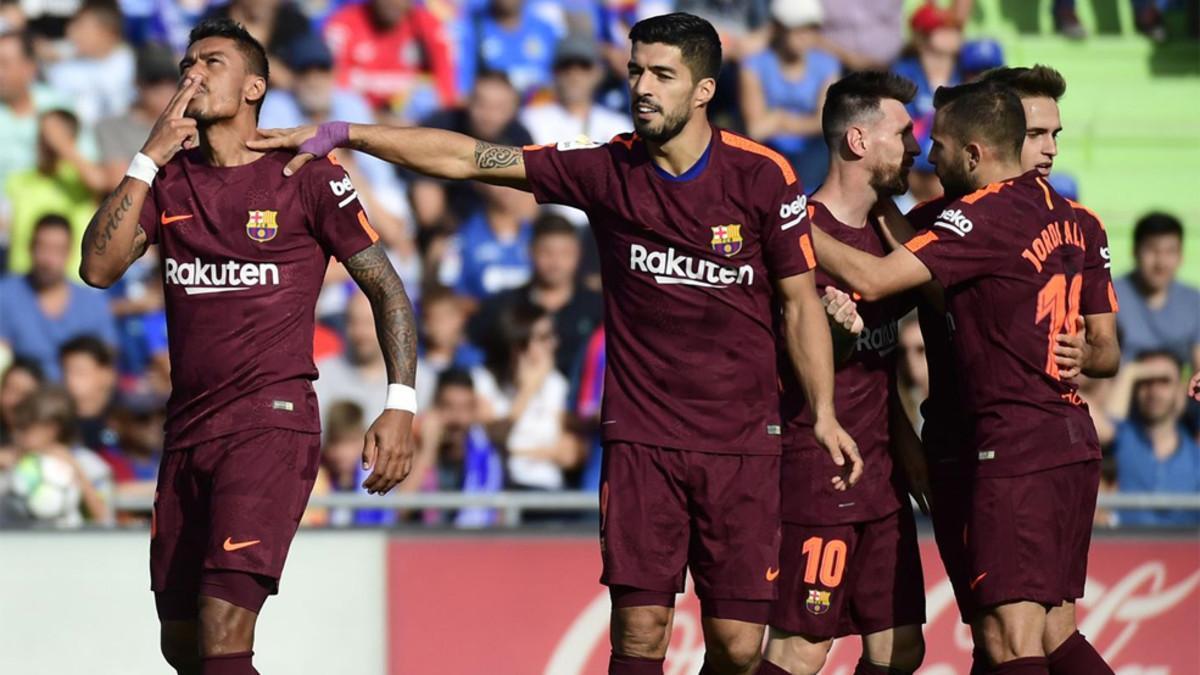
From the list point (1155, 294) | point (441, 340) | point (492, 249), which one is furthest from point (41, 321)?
point (1155, 294)

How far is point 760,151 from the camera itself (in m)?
6.92

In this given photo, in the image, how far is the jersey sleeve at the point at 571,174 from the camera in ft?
22.8

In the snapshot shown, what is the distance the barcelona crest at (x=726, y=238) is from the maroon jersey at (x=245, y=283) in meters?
1.23

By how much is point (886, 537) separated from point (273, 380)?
246 cm

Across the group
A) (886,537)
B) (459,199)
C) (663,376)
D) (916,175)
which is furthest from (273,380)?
(916,175)

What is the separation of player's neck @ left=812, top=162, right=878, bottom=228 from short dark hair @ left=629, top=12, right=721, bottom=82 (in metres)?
0.88

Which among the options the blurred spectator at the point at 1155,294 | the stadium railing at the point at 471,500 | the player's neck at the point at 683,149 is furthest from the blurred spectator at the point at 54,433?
the blurred spectator at the point at 1155,294

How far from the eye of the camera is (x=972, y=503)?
700 cm

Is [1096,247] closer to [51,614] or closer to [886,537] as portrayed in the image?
[886,537]

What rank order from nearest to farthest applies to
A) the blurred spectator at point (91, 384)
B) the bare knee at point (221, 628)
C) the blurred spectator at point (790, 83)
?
the bare knee at point (221, 628), the blurred spectator at point (91, 384), the blurred spectator at point (790, 83)

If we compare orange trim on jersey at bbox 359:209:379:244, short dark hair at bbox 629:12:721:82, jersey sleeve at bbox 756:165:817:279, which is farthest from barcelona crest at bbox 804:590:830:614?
orange trim on jersey at bbox 359:209:379:244

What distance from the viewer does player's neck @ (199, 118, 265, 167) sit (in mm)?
6910

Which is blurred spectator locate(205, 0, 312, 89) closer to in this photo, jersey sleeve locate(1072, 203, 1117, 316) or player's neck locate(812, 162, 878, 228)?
player's neck locate(812, 162, 878, 228)

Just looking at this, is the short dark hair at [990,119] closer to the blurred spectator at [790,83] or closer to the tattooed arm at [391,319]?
the tattooed arm at [391,319]
